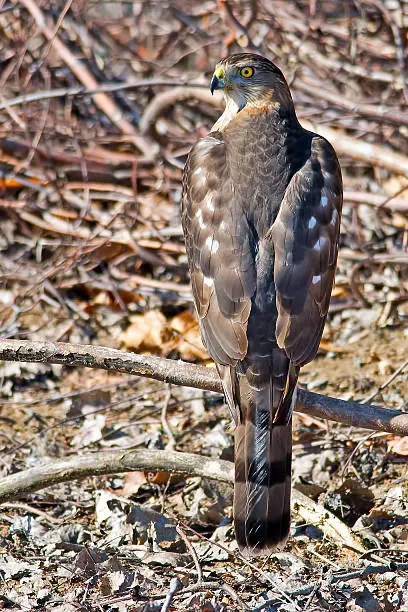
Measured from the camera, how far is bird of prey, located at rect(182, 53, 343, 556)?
379cm

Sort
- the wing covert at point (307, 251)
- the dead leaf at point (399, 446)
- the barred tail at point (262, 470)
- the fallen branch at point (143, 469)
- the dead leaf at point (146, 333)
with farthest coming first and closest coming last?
the dead leaf at point (146, 333), the dead leaf at point (399, 446), the fallen branch at point (143, 469), the wing covert at point (307, 251), the barred tail at point (262, 470)

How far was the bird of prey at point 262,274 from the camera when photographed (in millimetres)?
3786

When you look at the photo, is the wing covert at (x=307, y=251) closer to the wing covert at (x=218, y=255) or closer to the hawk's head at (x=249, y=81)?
the wing covert at (x=218, y=255)

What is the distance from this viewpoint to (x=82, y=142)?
7.59 meters

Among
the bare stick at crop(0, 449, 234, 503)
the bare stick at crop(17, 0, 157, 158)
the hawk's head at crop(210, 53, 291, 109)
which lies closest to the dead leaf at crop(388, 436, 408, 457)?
the bare stick at crop(0, 449, 234, 503)

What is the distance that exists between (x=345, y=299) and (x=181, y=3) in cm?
337

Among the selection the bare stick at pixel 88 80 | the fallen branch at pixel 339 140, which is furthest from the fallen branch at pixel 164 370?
the bare stick at pixel 88 80

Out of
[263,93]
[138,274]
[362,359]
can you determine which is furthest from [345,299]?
[263,93]

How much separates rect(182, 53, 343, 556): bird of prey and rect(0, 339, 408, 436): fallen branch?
105mm

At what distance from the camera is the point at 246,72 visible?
504 centimetres

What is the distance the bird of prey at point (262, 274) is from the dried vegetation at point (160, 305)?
0.34m

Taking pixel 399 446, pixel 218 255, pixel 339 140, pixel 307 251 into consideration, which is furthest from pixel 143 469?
pixel 339 140

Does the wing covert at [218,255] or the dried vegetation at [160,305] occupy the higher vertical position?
the wing covert at [218,255]

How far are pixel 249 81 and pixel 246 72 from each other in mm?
54
